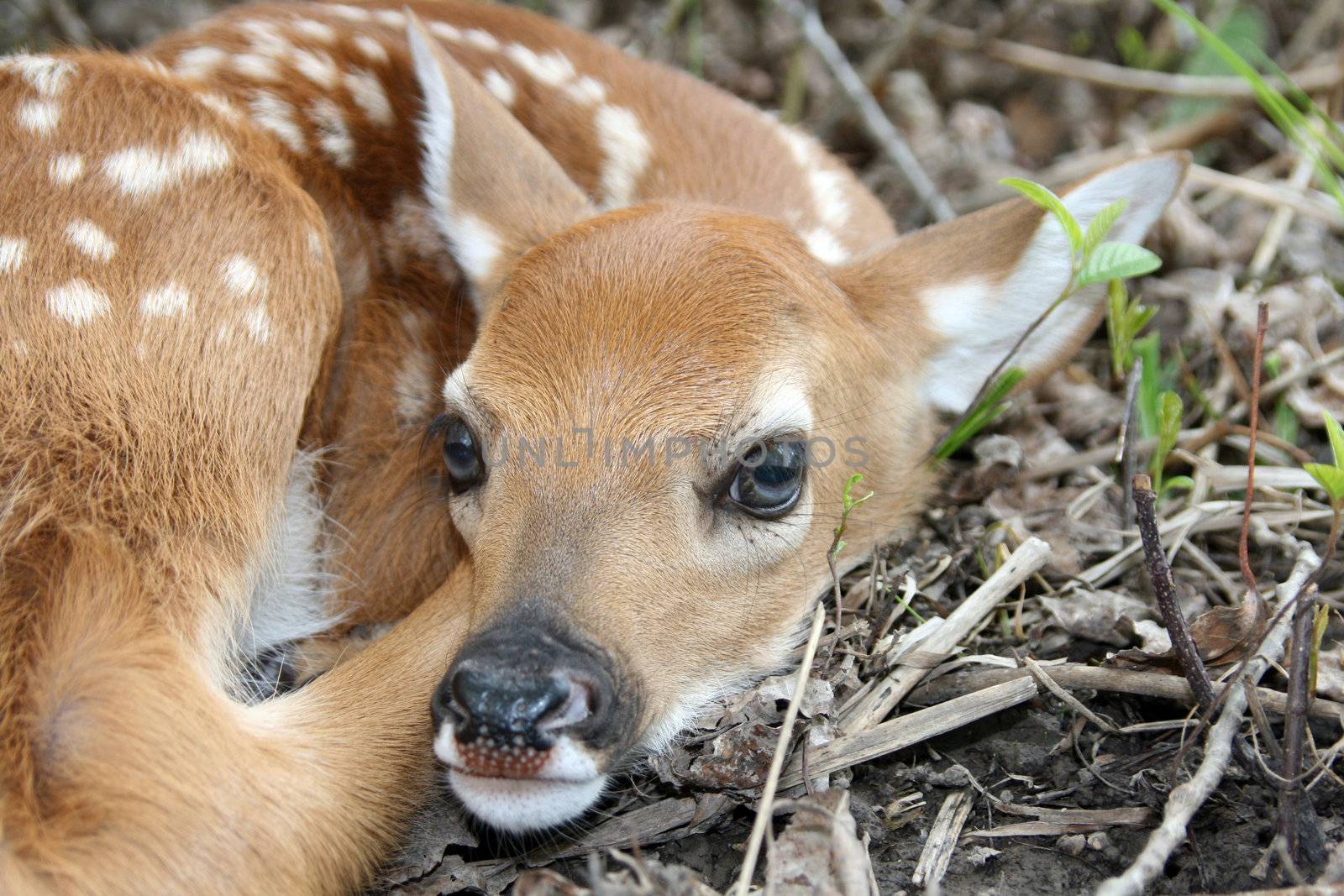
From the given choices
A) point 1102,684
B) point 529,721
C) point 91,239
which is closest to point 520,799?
point 529,721

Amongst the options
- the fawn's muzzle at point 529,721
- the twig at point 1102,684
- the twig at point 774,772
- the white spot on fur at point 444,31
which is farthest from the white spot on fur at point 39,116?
the twig at point 1102,684

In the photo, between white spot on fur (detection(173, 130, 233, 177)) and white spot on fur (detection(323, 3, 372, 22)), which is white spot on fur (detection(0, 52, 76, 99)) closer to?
white spot on fur (detection(173, 130, 233, 177))

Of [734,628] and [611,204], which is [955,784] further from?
[611,204]

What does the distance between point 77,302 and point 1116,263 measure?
2.13 metres

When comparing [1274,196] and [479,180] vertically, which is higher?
[479,180]

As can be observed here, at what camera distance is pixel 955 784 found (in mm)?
2365

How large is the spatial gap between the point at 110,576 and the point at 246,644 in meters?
0.47

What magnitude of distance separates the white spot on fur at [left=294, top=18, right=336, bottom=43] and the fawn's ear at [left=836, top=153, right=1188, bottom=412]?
1.59m

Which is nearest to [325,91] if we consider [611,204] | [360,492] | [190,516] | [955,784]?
[611,204]

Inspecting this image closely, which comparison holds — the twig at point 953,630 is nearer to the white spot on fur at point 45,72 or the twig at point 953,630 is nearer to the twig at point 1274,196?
the twig at point 1274,196

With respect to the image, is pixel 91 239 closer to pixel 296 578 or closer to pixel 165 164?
pixel 165 164

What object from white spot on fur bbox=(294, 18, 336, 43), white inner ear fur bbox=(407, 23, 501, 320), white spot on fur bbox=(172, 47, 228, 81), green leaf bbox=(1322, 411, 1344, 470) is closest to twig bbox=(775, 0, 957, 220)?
white inner ear fur bbox=(407, 23, 501, 320)

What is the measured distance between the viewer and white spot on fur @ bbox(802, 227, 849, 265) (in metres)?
3.09

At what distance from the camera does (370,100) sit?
328 centimetres
